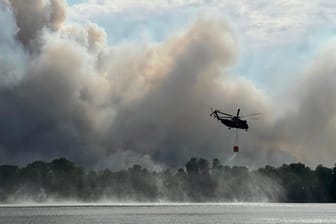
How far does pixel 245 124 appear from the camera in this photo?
19900 cm

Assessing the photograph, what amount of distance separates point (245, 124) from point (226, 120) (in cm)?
469

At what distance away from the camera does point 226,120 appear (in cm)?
19875
